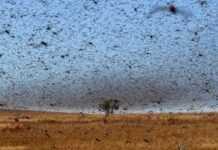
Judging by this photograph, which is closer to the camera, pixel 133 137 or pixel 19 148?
pixel 19 148

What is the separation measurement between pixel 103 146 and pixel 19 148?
3471 millimetres

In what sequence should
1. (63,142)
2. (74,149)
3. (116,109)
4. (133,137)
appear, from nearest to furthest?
(74,149)
(63,142)
(133,137)
(116,109)

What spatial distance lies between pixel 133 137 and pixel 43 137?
4318 mm

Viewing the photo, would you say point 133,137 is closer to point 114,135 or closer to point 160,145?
point 114,135

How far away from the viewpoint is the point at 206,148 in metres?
30.4

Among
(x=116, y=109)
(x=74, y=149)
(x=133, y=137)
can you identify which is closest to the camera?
(x=74, y=149)

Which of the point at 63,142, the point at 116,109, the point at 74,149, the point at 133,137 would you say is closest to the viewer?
the point at 74,149

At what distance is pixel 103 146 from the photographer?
31.1 m

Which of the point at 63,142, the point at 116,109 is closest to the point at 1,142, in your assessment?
the point at 63,142

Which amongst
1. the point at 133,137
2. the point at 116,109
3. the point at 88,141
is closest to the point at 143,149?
the point at 88,141

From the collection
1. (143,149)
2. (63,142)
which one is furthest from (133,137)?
(143,149)

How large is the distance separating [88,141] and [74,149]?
15.2 feet

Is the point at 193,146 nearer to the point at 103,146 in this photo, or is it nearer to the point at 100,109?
the point at 103,146

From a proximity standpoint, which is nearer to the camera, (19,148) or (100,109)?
(19,148)
